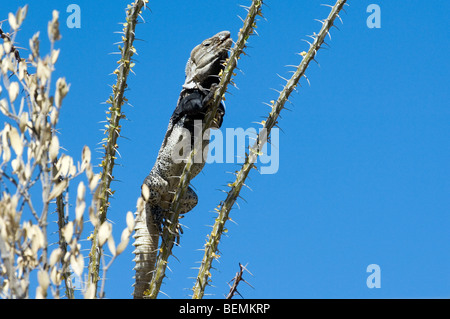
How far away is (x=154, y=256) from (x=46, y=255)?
3.52m

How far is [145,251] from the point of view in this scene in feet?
23.7

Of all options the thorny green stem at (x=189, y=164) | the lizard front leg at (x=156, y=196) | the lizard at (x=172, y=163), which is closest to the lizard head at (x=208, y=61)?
the lizard at (x=172, y=163)

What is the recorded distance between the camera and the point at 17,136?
398cm

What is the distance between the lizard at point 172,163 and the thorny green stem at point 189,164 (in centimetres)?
42

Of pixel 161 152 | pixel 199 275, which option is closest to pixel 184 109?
pixel 161 152

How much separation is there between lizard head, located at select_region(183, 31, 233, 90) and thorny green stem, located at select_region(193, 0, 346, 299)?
37.5 inches

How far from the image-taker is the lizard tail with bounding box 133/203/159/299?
7.10 meters

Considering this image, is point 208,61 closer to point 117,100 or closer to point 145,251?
point 117,100

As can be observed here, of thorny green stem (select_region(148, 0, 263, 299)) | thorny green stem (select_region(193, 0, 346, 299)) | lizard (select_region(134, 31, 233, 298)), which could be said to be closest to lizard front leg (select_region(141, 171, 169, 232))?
lizard (select_region(134, 31, 233, 298))

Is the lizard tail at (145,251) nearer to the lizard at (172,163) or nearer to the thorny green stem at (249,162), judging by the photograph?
the lizard at (172,163)

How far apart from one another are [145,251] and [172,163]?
40.7 inches

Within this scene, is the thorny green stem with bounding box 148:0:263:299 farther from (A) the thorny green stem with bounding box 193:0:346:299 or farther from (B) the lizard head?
(B) the lizard head
